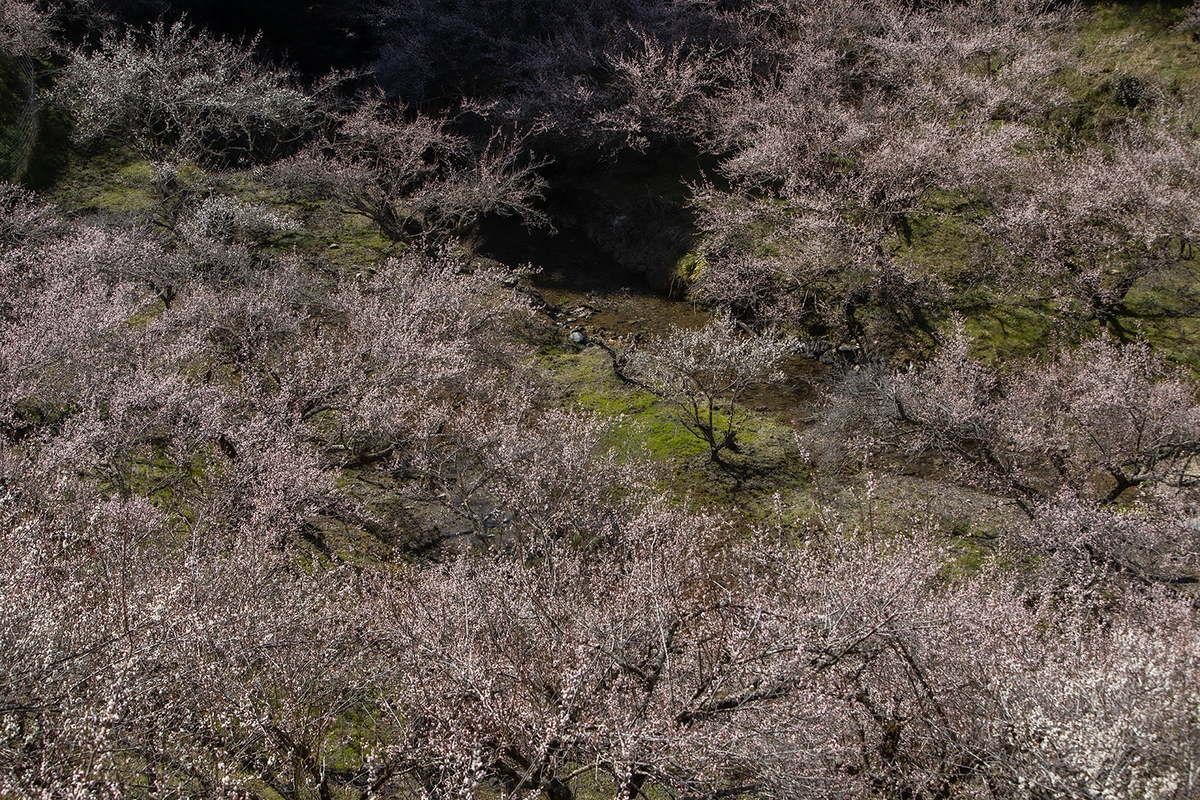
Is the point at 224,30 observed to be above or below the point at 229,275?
above

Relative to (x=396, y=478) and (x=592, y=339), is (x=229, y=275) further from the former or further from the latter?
(x=592, y=339)

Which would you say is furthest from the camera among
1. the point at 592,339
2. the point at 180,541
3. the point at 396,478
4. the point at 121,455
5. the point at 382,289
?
the point at 592,339

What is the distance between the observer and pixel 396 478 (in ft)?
29.3

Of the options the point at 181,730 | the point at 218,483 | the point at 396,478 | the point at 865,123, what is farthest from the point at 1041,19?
the point at 181,730

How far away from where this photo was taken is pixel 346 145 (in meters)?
15.4

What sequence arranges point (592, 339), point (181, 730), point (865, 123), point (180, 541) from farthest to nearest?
1. point (865, 123)
2. point (592, 339)
3. point (180, 541)
4. point (181, 730)

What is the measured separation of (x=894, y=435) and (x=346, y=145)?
13324mm

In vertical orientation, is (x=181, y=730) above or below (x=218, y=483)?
above

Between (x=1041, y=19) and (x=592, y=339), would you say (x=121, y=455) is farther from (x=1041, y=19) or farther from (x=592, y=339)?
(x=1041, y=19)

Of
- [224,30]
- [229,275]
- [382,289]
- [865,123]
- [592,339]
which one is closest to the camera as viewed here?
[229,275]

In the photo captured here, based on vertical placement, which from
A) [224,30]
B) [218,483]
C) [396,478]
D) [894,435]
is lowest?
[396,478]

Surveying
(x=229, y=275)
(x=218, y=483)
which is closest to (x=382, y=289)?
(x=229, y=275)

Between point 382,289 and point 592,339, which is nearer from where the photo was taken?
point 382,289

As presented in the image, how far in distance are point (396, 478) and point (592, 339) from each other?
16.3 feet
